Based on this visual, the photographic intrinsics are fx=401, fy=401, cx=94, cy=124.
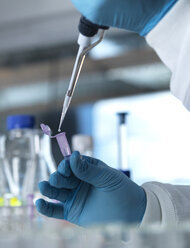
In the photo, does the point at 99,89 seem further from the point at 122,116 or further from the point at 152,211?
the point at 152,211

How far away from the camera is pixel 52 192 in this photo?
836 millimetres

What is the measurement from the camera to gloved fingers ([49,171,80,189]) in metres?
0.80

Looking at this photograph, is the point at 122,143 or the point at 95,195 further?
the point at 122,143

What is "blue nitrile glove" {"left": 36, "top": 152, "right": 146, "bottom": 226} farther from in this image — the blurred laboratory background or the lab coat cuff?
the blurred laboratory background

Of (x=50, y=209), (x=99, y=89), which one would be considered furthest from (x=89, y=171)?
(x=99, y=89)

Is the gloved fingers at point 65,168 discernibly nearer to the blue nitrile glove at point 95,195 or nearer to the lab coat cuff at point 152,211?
the blue nitrile glove at point 95,195

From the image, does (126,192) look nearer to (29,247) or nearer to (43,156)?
(29,247)

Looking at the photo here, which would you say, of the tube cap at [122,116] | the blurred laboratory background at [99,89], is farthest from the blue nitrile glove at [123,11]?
the blurred laboratory background at [99,89]

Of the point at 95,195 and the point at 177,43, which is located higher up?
the point at 177,43

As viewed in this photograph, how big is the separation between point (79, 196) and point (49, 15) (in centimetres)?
188

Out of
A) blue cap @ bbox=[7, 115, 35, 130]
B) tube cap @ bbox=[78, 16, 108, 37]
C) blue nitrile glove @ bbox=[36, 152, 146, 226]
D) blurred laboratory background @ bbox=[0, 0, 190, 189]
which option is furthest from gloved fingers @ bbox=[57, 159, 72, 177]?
blurred laboratory background @ bbox=[0, 0, 190, 189]

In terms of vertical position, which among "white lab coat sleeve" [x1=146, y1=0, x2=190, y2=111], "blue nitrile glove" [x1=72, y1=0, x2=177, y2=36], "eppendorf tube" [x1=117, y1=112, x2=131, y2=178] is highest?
"blue nitrile glove" [x1=72, y1=0, x2=177, y2=36]

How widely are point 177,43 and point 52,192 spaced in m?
0.49

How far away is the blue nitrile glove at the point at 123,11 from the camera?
0.88 meters
